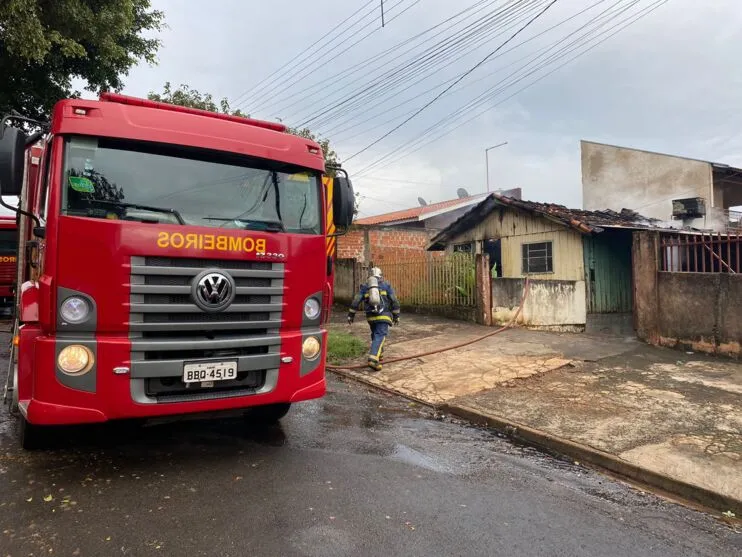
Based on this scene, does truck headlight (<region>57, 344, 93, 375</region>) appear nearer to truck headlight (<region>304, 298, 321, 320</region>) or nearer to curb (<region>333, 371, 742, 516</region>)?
truck headlight (<region>304, 298, 321, 320</region>)

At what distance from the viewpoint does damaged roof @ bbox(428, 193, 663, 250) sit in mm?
12000

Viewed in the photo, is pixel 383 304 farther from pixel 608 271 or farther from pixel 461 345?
pixel 608 271

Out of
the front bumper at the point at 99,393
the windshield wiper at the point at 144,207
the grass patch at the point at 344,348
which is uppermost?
the windshield wiper at the point at 144,207

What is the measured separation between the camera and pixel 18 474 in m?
3.45

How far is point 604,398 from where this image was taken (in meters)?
5.80

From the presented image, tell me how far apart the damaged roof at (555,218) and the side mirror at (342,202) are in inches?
339

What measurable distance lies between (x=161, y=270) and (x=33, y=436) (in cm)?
182

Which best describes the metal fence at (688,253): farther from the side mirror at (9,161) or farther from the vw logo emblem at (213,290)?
the side mirror at (9,161)

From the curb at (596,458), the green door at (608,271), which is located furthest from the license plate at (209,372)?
the green door at (608,271)

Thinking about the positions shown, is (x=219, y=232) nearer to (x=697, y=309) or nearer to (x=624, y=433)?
(x=624, y=433)

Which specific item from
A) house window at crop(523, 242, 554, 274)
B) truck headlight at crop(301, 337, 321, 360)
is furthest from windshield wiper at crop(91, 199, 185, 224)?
house window at crop(523, 242, 554, 274)

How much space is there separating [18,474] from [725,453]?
5489 millimetres

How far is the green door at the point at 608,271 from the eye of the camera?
41.5ft

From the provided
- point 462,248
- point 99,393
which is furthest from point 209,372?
point 462,248
